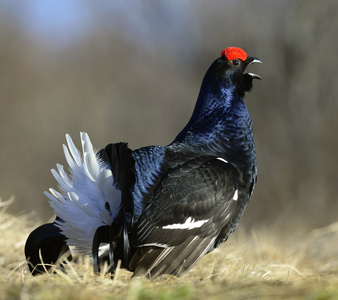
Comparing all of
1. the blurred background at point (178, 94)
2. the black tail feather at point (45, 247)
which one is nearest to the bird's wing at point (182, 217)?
the black tail feather at point (45, 247)

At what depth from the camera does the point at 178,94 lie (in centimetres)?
1273

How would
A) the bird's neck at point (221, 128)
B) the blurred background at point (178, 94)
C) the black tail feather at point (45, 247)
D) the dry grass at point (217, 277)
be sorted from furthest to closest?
the blurred background at point (178, 94) < the bird's neck at point (221, 128) < the black tail feather at point (45, 247) < the dry grass at point (217, 277)

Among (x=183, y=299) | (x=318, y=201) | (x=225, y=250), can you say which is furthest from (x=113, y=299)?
(x=318, y=201)

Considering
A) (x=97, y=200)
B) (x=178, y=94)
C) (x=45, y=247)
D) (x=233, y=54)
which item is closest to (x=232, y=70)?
(x=233, y=54)

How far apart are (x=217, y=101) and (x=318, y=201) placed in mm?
7064

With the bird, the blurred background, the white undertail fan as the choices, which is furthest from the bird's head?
the blurred background

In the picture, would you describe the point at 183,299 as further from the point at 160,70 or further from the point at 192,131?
the point at 160,70

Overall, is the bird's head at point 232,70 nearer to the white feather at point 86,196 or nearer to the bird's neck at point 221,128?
the bird's neck at point 221,128

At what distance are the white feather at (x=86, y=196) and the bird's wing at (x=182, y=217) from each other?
201 mm

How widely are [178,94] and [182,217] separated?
1010 centimetres

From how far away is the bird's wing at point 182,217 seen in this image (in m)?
2.73

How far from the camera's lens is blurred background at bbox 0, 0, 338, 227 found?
976 cm

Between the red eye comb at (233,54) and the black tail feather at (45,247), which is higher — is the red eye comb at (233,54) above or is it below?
above

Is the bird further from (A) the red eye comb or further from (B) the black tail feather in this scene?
(A) the red eye comb
